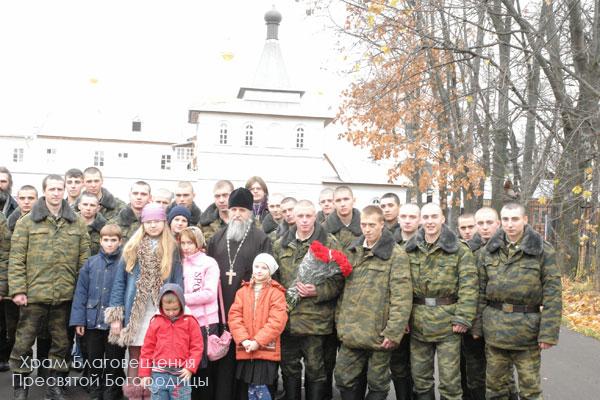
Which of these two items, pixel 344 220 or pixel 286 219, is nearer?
pixel 344 220

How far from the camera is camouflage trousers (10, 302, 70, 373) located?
692 centimetres

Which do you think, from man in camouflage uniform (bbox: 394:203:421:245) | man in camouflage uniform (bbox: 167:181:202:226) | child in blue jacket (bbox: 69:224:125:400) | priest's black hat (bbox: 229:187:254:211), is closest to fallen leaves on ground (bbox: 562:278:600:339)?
man in camouflage uniform (bbox: 394:203:421:245)

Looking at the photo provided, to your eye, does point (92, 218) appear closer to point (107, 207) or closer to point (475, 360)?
point (107, 207)

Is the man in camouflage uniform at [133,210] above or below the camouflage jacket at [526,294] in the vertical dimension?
above

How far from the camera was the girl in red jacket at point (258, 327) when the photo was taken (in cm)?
617

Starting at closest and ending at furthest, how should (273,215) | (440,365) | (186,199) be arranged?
(440,365), (186,199), (273,215)

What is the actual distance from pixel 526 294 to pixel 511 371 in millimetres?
821

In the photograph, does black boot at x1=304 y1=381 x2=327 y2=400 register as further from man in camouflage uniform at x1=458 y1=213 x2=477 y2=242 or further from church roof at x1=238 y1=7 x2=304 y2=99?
church roof at x1=238 y1=7 x2=304 y2=99

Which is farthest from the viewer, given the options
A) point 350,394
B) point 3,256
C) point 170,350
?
point 3,256

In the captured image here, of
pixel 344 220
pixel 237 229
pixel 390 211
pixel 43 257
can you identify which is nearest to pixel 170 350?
pixel 237 229

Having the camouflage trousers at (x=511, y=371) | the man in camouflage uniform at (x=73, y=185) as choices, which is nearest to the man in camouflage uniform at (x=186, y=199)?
→ the man in camouflage uniform at (x=73, y=185)

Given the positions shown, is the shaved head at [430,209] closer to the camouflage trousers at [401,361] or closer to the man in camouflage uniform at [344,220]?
the man in camouflage uniform at [344,220]

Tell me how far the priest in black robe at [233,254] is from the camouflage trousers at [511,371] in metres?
2.40

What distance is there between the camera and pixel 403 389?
22.5ft
